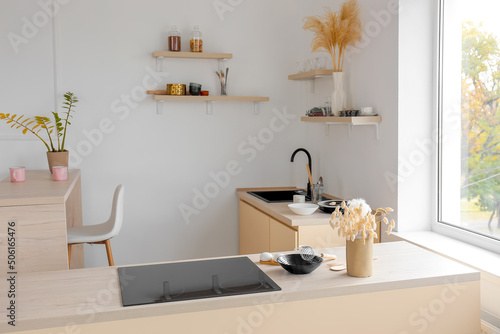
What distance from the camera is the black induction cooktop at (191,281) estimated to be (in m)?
1.80

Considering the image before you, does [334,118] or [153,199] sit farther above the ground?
[334,118]

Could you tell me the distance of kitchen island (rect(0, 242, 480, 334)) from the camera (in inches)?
65.7

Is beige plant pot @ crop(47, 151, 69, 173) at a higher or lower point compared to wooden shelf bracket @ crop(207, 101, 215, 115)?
lower

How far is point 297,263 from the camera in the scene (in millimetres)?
2100

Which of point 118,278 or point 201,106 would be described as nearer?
point 118,278

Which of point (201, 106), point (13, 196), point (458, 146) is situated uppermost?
point (201, 106)

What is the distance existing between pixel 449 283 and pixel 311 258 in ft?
1.72

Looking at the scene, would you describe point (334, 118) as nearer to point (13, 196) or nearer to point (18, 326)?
point (13, 196)

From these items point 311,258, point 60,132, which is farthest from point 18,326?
point 60,132

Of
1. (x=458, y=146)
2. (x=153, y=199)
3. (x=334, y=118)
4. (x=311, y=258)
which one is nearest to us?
(x=311, y=258)

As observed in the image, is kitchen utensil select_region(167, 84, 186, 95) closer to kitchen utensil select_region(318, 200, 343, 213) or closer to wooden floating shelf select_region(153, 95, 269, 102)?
wooden floating shelf select_region(153, 95, 269, 102)

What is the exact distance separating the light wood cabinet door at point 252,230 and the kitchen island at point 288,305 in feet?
4.87

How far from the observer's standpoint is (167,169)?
4.26 metres

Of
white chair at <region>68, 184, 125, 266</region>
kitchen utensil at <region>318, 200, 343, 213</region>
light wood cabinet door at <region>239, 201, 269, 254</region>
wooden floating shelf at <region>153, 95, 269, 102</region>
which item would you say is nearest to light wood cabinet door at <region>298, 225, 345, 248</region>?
kitchen utensil at <region>318, 200, 343, 213</region>
